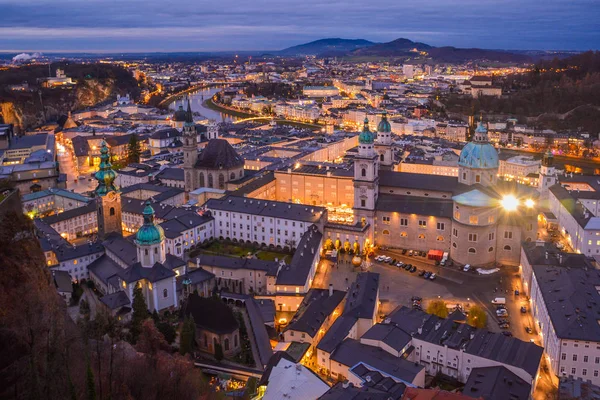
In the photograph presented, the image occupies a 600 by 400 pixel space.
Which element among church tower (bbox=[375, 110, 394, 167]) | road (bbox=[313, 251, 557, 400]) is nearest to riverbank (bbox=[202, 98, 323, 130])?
church tower (bbox=[375, 110, 394, 167])

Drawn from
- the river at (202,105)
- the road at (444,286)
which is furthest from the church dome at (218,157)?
the river at (202,105)

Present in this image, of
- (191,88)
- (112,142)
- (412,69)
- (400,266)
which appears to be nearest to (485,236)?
(400,266)

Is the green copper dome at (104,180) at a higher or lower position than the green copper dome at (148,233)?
higher

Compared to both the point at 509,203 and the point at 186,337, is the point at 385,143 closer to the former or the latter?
the point at 509,203

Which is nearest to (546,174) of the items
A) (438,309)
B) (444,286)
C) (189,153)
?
(444,286)

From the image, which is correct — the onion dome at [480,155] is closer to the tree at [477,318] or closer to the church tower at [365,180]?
the church tower at [365,180]

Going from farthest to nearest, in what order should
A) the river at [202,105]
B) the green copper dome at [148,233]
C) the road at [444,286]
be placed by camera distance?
the river at [202,105], the road at [444,286], the green copper dome at [148,233]

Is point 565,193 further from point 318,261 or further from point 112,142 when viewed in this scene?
point 112,142
